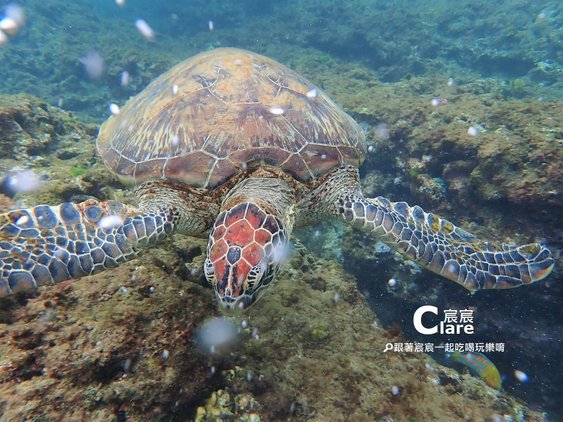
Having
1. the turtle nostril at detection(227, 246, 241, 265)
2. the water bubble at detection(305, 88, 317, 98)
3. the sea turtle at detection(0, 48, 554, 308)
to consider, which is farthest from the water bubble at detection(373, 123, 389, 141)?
the turtle nostril at detection(227, 246, 241, 265)

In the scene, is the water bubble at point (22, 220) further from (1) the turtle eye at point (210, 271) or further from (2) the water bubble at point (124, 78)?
(2) the water bubble at point (124, 78)

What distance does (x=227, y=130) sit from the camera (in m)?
3.89

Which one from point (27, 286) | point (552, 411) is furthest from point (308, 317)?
point (552, 411)

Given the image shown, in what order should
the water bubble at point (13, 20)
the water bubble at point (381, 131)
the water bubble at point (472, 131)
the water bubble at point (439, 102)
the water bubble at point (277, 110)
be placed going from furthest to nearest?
1. the water bubble at point (13, 20)
2. the water bubble at point (439, 102)
3. the water bubble at point (381, 131)
4. the water bubble at point (472, 131)
5. the water bubble at point (277, 110)

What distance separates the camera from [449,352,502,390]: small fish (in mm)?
4070

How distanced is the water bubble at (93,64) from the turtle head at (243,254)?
18679mm

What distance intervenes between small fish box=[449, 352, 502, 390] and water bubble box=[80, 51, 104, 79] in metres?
20.1

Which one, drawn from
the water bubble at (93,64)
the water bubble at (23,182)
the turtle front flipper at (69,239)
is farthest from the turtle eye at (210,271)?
the water bubble at (93,64)

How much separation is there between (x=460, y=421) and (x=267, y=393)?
5.88 feet

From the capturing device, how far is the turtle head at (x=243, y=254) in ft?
8.48

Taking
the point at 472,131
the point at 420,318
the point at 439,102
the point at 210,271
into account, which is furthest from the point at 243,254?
the point at 439,102

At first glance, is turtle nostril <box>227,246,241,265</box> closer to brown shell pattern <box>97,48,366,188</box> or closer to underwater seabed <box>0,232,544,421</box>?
underwater seabed <box>0,232,544,421</box>

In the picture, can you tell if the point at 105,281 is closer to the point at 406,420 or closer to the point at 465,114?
the point at 406,420

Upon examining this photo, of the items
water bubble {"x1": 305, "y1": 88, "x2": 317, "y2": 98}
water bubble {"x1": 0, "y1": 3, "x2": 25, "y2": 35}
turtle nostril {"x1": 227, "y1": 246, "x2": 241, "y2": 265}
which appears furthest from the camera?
water bubble {"x1": 0, "y1": 3, "x2": 25, "y2": 35}
